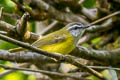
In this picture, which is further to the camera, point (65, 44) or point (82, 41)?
point (82, 41)

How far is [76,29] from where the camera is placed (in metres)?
3.90

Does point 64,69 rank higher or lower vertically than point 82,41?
lower

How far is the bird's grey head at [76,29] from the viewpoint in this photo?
12.5ft

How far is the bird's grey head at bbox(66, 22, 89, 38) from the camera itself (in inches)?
150

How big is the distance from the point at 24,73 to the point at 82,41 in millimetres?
1073

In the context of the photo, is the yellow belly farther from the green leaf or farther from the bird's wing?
the green leaf

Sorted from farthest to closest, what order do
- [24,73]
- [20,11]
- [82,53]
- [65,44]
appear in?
[24,73]
[20,11]
[65,44]
[82,53]

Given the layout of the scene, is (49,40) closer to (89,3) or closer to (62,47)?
(62,47)

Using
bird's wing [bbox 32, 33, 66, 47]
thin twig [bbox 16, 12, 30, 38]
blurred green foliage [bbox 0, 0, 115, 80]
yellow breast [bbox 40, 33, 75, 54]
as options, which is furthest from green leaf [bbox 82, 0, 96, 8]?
thin twig [bbox 16, 12, 30, 38]

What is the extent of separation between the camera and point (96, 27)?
4.08 metres

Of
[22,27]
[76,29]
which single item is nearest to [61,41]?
[76,29]

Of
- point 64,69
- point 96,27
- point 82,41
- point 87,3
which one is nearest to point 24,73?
point 64,69

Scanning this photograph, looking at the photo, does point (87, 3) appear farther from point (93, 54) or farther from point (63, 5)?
point (93, 54)

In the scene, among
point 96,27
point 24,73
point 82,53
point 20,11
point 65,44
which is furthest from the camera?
point 24,73
